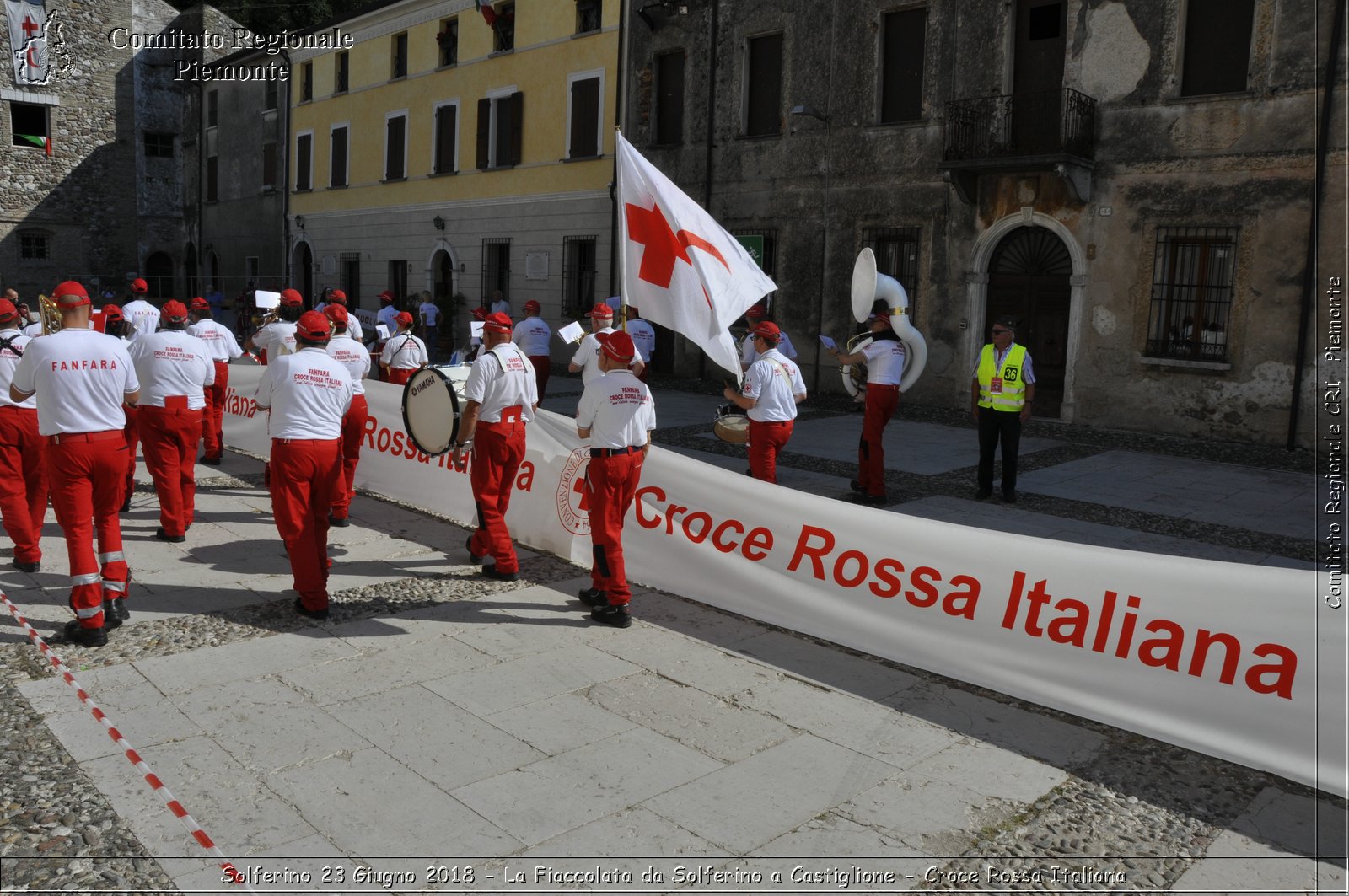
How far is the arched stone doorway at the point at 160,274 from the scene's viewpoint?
138 feet

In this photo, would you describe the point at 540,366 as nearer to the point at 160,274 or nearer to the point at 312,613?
the point at 312,613

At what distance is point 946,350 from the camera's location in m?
18.2

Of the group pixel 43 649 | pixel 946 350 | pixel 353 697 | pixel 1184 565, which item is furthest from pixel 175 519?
pixel 946 350

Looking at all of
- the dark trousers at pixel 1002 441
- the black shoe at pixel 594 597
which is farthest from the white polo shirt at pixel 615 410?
the dark trousers at pixel 1002 441

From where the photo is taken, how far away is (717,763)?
4.81 meters

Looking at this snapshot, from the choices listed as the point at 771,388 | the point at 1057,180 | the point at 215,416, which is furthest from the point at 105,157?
the point at 771,388

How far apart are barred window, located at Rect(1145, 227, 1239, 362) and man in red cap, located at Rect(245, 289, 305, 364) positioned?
12.1m

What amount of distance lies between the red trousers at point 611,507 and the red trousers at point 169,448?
12.4 ft

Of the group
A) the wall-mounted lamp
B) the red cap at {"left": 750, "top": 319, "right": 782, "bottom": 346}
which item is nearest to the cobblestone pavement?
the red cap at {"left": 750, "top": 319, "right": 782, "bottom": 346}

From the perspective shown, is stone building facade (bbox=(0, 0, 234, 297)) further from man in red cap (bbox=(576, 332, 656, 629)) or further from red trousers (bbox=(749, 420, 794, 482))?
man in red cap (bbox=(576, 332, 656, 629))

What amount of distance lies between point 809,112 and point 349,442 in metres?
12.9

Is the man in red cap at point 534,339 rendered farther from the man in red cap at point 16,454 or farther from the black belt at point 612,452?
the black belt at point 612,452

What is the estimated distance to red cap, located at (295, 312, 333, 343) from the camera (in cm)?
676

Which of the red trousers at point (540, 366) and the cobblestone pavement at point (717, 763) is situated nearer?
the cobblestone pavement at point (717, 763)
